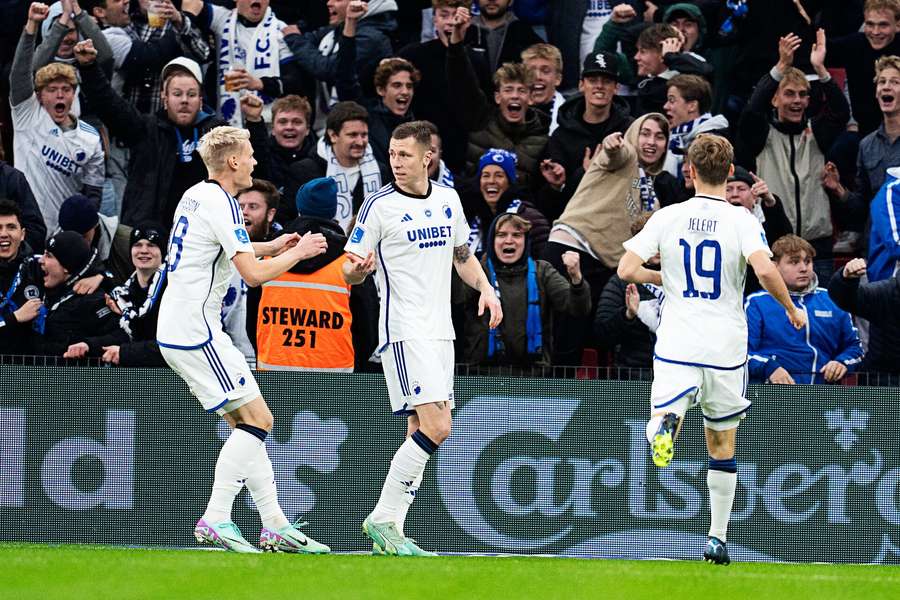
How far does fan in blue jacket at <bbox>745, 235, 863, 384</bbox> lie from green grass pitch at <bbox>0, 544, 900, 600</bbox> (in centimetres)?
265

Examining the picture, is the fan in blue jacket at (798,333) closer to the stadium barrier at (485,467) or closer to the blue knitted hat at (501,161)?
the stadium barrier at (485,467)

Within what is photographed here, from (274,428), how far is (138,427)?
99 centimetres

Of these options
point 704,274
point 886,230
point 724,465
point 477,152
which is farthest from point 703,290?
point 477,152

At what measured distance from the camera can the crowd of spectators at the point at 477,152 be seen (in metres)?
11.4

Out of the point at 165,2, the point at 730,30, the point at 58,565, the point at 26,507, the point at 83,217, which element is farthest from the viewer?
the point at 730,30

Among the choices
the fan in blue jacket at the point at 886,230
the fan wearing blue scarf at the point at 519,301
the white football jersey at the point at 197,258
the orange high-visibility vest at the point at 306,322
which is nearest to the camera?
the white football jersey at the point at 197,258

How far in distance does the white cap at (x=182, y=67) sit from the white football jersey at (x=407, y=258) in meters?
4.25

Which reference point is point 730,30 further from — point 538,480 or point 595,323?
point 538,480

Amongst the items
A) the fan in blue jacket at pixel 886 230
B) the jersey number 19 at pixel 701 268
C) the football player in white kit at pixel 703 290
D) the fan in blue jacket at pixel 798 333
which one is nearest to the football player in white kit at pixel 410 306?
the football player in white kit at pixel 703 290

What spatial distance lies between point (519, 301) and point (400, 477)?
8.54 ft

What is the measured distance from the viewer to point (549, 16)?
598 inches

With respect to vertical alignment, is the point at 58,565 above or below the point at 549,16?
below

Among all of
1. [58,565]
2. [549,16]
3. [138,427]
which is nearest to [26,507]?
[138,427]

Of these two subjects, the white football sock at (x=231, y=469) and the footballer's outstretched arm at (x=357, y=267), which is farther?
the footballer's outstretched arm at (x=357, y=267)
